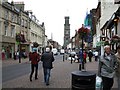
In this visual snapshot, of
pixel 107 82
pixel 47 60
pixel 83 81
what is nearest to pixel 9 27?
pixel 47 60

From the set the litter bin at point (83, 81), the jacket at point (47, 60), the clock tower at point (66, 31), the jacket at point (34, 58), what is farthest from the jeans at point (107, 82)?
the clock tower at point (66, 31)

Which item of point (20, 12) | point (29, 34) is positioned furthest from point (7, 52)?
point (29, 34)

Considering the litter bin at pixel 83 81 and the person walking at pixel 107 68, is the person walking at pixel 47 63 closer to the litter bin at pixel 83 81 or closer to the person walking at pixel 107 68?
the person walking at pixel 107 68

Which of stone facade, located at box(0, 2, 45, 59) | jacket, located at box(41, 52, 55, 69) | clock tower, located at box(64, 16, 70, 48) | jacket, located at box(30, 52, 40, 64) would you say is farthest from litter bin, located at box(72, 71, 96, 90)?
clock tower, located at box(64, 16, 70, 48)

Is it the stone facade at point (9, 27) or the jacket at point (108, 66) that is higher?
the stone facade at point (9, 27)

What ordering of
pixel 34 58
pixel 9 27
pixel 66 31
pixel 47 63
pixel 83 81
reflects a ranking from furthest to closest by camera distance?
pixel 66 31
pixel 9 27
pixel 34 58
pixel 47 63
pixel 83 81

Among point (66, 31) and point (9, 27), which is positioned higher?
point (66, 31)

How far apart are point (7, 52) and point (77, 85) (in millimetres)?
43612

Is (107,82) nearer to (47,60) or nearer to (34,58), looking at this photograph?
(47,60)

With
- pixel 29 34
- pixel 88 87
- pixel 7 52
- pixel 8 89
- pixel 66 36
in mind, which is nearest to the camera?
pixel 88 87

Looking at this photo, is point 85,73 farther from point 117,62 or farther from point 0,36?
point 0,36

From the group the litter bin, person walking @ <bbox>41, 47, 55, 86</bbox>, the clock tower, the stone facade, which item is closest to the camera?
the litter bin

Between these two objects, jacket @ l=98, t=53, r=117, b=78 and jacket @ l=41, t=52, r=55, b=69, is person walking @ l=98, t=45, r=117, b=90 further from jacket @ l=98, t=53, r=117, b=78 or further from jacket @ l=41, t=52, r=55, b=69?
jacket @ l=41, t=52, r=55, b=69

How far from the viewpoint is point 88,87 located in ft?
23.5
